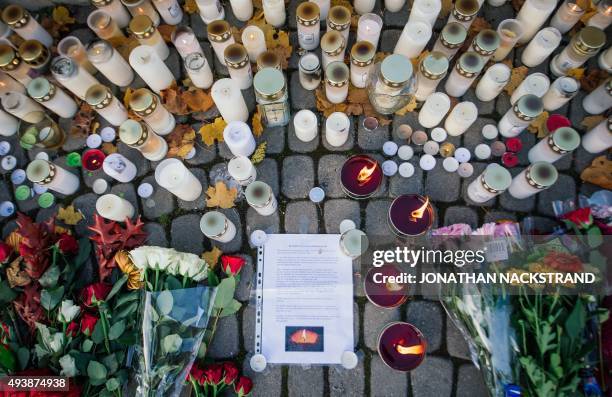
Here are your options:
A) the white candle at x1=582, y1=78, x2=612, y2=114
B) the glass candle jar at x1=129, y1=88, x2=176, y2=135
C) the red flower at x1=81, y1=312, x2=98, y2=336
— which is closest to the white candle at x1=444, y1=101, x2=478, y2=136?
the white candle at x1=582, y1=78, x2=612, y2=114

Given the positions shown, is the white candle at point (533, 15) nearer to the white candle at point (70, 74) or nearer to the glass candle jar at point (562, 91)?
the glass candle jar at point (562, 91)

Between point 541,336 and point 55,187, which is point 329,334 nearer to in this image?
point 541,336

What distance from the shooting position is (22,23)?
177 centimetres

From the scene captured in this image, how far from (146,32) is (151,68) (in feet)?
0.49

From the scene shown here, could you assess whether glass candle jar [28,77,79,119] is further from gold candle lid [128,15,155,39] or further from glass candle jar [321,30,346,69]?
glass candle jar [321,30,346,69]

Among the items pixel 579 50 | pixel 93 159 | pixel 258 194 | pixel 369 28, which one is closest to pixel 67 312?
pixel 93 159

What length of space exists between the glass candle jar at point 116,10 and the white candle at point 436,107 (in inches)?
53.2

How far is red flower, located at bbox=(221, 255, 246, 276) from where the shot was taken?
1.60 meters

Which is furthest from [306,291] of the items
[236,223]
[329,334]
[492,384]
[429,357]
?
[492,384]

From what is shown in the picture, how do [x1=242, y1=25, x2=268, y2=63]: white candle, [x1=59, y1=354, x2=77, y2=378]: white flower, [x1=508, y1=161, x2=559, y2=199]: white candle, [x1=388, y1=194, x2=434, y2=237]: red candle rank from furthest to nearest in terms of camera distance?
[x1=242, y1=25, x2=268, y2=63]: white candle → [x1=388, y1=194, x2=434, y2=237]: red candle → [x1=508, y1=161, x2=559, y2=199]: white candle → [x1=59, y1=354, x2=77, y2=378]: white flower

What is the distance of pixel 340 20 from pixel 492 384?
1.42 metres

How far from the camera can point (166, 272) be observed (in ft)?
5.09

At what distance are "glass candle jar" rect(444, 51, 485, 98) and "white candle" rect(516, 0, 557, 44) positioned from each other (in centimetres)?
33

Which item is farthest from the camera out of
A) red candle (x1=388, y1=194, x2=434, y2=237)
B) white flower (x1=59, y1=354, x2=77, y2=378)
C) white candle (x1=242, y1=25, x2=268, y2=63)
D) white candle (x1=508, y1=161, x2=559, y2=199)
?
white candle (x1=242, y1=25, x2=268, y2=63)
